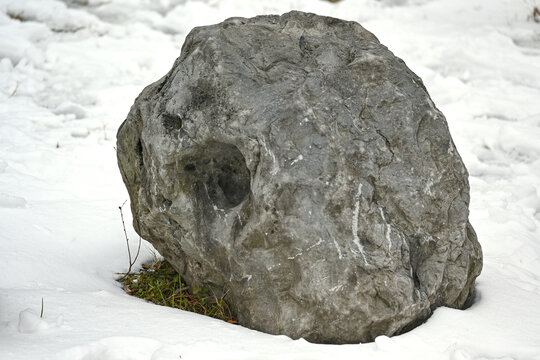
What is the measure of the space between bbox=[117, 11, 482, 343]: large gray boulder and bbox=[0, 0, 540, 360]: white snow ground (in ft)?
0.58

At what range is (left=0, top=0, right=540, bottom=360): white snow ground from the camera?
2309mm

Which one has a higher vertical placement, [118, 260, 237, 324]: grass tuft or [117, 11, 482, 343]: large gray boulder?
[117, 11, 482, 343]: large gray boulder

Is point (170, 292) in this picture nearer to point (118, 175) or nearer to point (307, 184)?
point (307, 184)

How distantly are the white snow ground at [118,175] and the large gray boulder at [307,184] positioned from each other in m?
0.18

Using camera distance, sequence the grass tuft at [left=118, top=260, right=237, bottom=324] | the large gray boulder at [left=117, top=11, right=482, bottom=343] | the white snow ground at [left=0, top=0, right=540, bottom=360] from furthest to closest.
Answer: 1. the grass tuft at [left=118, top=260, right=237, bottom=324]
2. the large gray boulder at [left=117, top=11, right=482, bottom=343]
3. the white snow ground at [left=0, top=0, right=540, bottom=360]

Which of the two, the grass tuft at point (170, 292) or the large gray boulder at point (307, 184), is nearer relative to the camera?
the large gray boulder at point (307, 184)

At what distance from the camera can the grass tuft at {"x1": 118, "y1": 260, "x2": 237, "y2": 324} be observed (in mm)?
2766

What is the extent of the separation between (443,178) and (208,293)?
1229mm

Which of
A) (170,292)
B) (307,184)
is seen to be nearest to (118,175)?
(170,292)

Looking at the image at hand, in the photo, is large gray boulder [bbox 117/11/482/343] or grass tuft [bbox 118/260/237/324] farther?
grass tuft [bbox 118/260/237/324]

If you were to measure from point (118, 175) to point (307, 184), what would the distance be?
267 cm

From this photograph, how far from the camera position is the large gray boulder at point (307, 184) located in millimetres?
2414

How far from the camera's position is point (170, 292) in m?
3.00

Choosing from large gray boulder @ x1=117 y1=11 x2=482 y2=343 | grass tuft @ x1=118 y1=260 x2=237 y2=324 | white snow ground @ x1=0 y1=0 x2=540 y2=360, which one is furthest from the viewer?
grass tuft @ x1=118 y1=260 x2=237 y2=324
